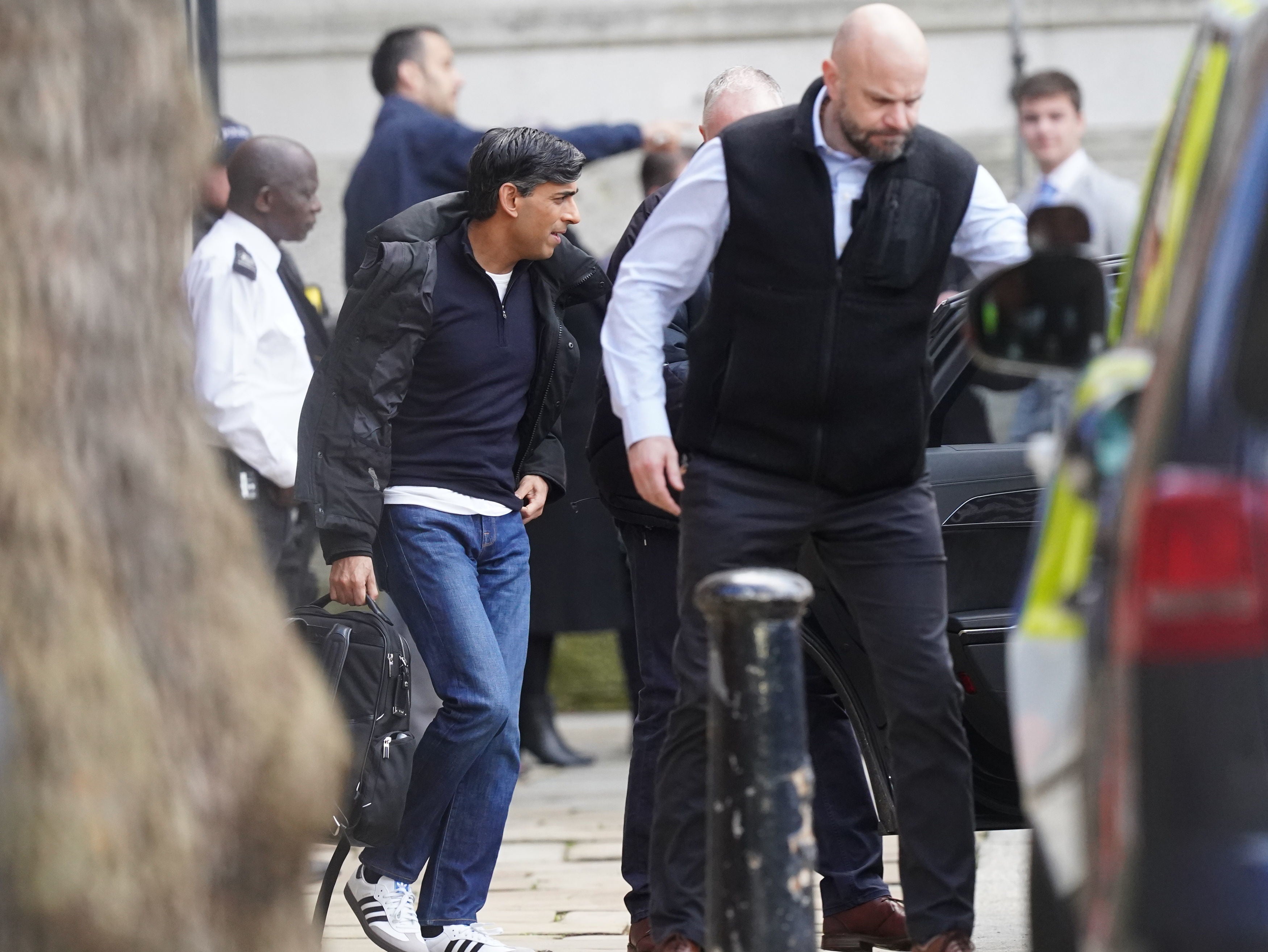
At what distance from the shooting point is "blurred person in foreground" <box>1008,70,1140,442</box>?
6648 millimetres

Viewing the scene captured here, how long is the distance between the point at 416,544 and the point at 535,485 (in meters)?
0.45

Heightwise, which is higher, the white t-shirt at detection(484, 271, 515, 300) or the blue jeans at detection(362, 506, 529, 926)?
the white t-shirt at detection(484, 271, 515, 300)

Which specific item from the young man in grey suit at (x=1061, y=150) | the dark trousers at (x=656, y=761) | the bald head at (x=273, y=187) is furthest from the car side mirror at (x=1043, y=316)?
the young man in grey suit at (x=1061, y=150)

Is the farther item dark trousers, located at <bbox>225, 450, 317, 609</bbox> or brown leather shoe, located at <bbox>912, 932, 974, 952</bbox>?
dark trousers, located at <bbox>225, 450, 317, 609</bbox>

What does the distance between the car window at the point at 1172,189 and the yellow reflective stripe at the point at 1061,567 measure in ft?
0.81

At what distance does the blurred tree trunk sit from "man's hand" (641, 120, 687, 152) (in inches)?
134

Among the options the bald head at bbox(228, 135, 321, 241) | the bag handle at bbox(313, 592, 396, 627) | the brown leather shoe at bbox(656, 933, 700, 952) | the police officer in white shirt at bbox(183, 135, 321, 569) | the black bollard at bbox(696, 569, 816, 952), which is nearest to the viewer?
the black bollard at bbox(696, 569, 816, 952)

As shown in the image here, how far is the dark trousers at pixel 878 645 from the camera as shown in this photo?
4.14 metres

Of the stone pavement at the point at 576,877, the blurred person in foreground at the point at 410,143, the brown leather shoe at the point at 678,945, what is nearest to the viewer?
the brown leather shoe at the point at 678,945

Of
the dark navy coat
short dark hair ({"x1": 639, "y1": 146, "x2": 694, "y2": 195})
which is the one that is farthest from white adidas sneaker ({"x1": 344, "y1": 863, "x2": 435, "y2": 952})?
short dark hair ({"x1": 639, "y1": 146, "x2": 694, "y2": 195})

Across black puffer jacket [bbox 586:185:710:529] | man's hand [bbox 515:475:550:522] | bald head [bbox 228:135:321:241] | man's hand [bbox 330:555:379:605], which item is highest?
bald head [bbox 228:135:321:241]

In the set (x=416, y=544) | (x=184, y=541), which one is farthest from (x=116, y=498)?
(x=416, y=544)

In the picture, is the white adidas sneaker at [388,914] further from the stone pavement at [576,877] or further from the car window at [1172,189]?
the car window at [1172,189]

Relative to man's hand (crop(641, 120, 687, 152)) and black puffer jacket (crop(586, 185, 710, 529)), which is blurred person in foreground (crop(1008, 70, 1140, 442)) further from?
black puffer jacket (crop(586, 185, 710, 529))
